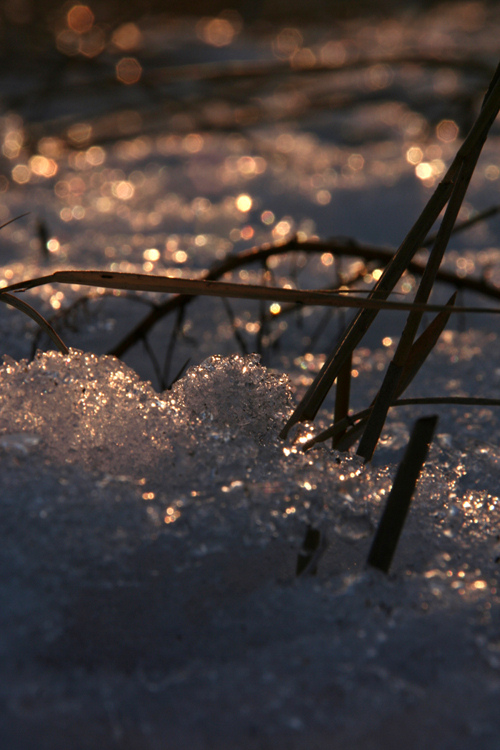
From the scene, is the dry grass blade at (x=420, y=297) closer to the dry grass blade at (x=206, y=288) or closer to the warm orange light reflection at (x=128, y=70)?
the dry grass blade at (x=206, y=288)

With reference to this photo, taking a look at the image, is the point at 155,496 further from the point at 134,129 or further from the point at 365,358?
the point at 134,129

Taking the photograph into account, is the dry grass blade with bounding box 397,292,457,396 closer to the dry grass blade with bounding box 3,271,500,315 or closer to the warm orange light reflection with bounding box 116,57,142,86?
the dry grass blade with bounding box 3,271,500,315

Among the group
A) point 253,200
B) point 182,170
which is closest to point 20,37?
point 182,170

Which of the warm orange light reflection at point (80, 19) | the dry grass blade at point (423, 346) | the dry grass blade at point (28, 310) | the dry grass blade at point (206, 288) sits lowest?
the dry grass blade at point (28, 310)

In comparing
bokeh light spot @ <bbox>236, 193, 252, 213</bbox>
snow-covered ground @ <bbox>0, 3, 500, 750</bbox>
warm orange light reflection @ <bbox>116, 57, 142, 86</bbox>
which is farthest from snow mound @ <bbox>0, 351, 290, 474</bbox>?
warm orange light reflection @ <bbox>116, 57, 142, 86</bbox>

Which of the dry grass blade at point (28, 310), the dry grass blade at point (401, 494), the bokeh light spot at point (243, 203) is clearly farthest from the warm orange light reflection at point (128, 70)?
the dry grass blade at point (401, 494)

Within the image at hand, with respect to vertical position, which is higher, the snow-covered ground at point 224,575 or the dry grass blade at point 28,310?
the dry grass blade at point 28,310

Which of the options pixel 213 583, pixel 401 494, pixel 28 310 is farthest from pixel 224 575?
pixel 28 310
